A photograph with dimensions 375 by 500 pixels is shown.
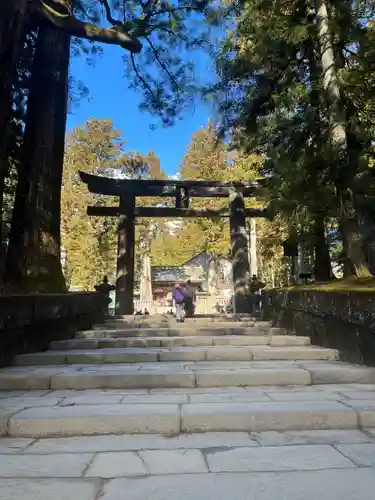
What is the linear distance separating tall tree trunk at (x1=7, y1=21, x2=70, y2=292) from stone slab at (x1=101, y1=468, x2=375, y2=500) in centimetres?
489

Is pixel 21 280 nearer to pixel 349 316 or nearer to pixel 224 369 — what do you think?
pixel 224 369

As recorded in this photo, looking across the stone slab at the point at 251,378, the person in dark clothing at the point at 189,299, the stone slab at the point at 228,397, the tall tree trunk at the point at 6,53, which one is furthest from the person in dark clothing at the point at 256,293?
the stone slab at the point at 228,397

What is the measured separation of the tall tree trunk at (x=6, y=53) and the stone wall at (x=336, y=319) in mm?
4470

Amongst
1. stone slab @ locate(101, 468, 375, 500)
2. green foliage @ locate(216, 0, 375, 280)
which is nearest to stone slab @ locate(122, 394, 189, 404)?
stone slab @ locate(101, 468, 375, 500)

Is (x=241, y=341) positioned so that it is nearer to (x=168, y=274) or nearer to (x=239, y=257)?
(x=239, y=257)

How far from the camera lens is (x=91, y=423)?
3.06m

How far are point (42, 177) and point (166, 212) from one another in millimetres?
5763

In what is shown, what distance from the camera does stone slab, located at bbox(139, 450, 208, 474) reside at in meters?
2.37

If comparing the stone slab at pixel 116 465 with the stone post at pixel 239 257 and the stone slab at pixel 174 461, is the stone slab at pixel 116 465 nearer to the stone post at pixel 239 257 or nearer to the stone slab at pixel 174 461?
the stone slab at pixel 174 461

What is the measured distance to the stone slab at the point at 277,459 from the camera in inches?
93.7

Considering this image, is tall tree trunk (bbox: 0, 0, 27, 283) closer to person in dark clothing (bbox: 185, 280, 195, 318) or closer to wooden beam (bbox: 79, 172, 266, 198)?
person in dark clothing (bbox: 185, 280, 195, 318)

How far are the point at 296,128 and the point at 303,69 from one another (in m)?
1.76

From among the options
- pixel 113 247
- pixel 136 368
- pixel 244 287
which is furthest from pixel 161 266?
pixel 136 368

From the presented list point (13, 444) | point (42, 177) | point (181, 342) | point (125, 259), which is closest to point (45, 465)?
point (13, 444)
